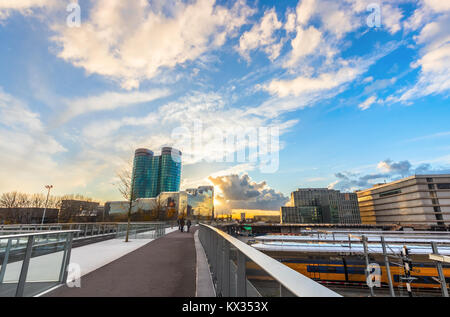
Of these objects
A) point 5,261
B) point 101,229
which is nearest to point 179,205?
point 101,229

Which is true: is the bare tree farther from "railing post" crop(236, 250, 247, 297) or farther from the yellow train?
"railing post" crop(236, 250, 247, 297)

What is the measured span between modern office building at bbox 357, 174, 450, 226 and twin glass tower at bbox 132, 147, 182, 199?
118344 millimetres

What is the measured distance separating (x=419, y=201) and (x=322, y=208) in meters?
44.2

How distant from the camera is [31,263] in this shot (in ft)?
12.4

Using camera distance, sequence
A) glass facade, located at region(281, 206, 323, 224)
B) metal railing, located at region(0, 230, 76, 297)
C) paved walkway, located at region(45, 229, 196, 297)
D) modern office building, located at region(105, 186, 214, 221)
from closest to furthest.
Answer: metal railing, located at region(0, 230, 76, 297) → paved walkway, located at region(45, 229, 196, 297) → modern office building, located at region(105, 186, 214, 221) → glass facade, located at region(281, 206, 323, 224)

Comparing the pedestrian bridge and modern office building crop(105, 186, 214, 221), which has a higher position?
modern office building crop(105, 186, 214, 221)

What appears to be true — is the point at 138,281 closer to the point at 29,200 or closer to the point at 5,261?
the point at 5,261

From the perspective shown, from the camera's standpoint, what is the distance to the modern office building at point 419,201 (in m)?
68.2

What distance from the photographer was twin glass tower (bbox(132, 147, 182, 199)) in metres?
145

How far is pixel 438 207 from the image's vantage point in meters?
69.1

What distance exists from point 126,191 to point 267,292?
18.2 m

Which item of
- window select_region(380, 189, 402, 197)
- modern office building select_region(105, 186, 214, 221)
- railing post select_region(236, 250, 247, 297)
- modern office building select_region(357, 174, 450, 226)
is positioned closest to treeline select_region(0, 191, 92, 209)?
modern office building select_region(105, 186, 214, 221)

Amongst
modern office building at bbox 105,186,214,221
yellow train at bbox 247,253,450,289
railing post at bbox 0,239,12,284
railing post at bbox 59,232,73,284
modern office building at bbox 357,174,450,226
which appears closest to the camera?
railing post at bbox 0,239,12,284
